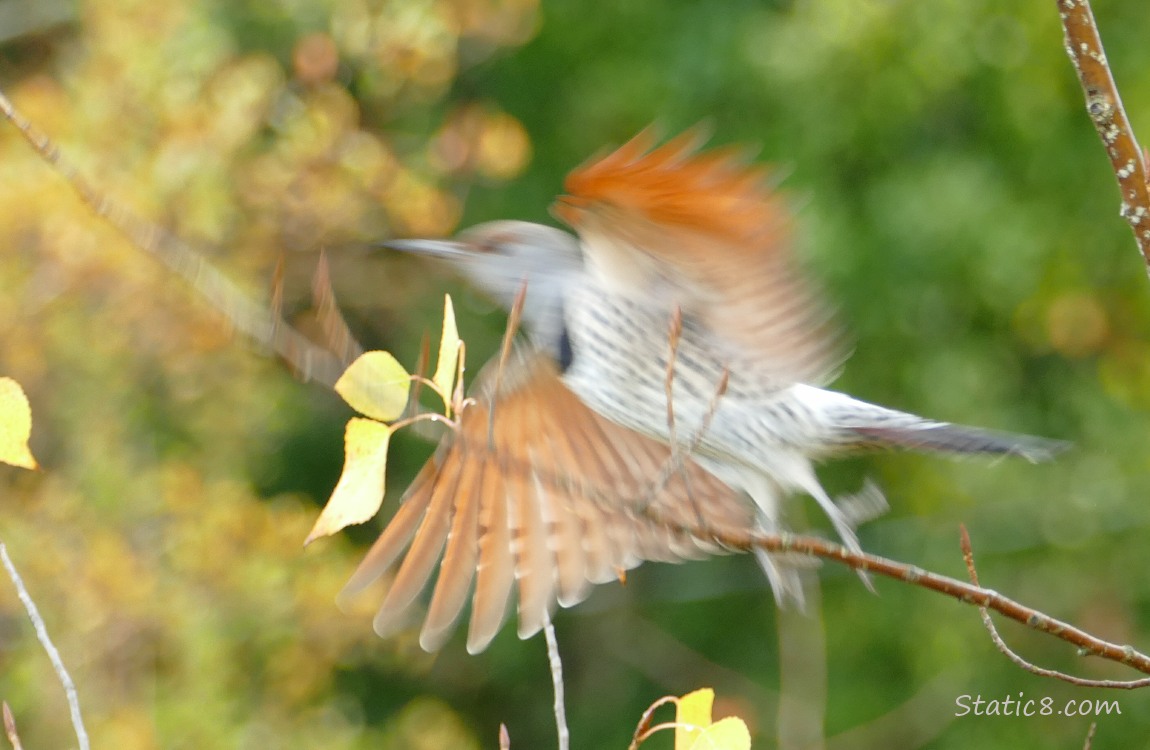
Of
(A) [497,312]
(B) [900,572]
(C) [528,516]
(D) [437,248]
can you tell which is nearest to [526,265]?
(D) [437,248]

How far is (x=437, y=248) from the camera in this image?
2.70 m

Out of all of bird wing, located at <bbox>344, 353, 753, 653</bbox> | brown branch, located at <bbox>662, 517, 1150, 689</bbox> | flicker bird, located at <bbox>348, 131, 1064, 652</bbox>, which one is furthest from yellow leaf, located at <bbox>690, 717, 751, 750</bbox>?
bird wing, located at <bbox>344, 353, 753, 653</bbox>

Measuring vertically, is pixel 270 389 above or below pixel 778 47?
below

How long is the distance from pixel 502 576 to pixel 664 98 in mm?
2493

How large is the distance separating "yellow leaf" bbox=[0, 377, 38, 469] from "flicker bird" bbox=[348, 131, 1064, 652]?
82 cm

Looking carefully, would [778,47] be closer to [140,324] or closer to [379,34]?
[379,34]

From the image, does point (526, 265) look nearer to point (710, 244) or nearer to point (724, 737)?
point (710, 244)

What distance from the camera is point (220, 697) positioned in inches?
151

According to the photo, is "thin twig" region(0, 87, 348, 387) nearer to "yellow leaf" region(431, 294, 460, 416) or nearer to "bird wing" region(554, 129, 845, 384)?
"yellow leaf" region(431, 294, 460, 416)

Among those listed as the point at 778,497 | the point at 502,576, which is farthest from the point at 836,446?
the point at 502,576

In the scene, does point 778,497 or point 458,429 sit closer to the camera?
point 458,429

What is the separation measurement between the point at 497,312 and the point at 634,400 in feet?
8.47

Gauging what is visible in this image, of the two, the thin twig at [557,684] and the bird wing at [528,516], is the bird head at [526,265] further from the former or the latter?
the thin twig at [557,684]

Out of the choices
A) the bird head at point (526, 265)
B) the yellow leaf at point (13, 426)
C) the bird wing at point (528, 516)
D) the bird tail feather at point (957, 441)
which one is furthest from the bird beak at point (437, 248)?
the yellow leaf at point (13, 426)
